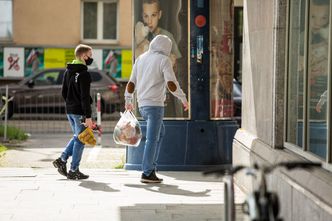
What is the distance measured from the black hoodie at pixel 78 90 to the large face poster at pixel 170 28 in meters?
1.40

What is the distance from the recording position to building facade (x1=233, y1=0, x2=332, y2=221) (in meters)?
6.60

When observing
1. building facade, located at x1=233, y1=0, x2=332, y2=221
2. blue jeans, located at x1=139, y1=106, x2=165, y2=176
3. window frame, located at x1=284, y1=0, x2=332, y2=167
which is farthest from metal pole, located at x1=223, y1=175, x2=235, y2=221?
blue jeans, located at x1=139, y1=106, x2=165, y2=176

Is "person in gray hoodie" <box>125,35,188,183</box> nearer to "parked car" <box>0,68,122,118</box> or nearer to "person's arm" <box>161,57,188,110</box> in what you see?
"person's arm" <box>161,57,188,110</box>

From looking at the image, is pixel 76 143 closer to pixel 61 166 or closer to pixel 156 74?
pixel 61 166

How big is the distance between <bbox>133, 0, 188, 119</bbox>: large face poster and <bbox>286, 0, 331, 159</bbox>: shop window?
3.61m

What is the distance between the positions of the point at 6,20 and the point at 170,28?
63.5 ft

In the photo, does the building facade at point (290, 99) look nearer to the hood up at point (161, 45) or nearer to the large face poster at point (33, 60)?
the hood up at point (161, 45)

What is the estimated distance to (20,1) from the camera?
29750 mm

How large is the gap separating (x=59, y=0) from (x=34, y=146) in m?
14.3

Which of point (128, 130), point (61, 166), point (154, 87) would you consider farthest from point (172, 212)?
point (61, 166)

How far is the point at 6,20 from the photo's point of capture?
30000 millimetres

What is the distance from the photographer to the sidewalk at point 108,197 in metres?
8.16

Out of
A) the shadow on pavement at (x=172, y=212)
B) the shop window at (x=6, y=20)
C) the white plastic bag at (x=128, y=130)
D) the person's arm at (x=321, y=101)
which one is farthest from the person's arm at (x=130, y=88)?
the shop window at (x=6, y=20)

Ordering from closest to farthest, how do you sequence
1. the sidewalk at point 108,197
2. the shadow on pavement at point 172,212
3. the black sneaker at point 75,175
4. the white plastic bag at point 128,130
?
the shadow on pavement at point 172,212 < the sidewalk at point 108,197 < the white plastic bag at point 128,130 < the black sneaker at point 75,175
